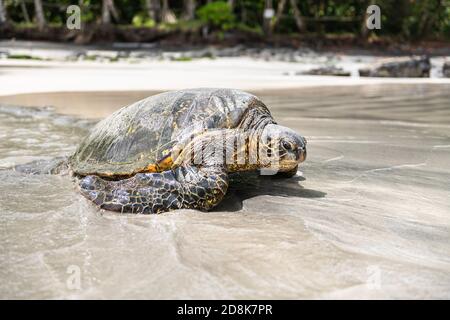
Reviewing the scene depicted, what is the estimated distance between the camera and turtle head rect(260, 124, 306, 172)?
125 inches

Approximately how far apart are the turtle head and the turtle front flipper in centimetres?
38

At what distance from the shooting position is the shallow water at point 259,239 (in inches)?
75.2

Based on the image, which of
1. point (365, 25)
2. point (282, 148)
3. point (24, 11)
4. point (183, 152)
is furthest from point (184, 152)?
point (365, 25)

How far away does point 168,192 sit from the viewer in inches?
115

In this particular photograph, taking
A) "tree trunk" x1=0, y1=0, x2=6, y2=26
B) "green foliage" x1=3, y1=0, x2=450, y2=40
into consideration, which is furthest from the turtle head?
"tree trunk" x1=0, y1=0, x2=6, y2=26

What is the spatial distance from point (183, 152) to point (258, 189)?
70cm

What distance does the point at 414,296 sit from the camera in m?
1.83

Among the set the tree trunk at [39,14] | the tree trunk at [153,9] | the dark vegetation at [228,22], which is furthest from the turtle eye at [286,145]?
the tree trunk at [39,14]

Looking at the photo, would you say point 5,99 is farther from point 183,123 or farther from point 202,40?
point 202,40

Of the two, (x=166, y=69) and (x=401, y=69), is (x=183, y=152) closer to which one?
(x=401, y=69)

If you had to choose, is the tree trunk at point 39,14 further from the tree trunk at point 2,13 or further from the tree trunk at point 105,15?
the tree trunk at point 105,15
